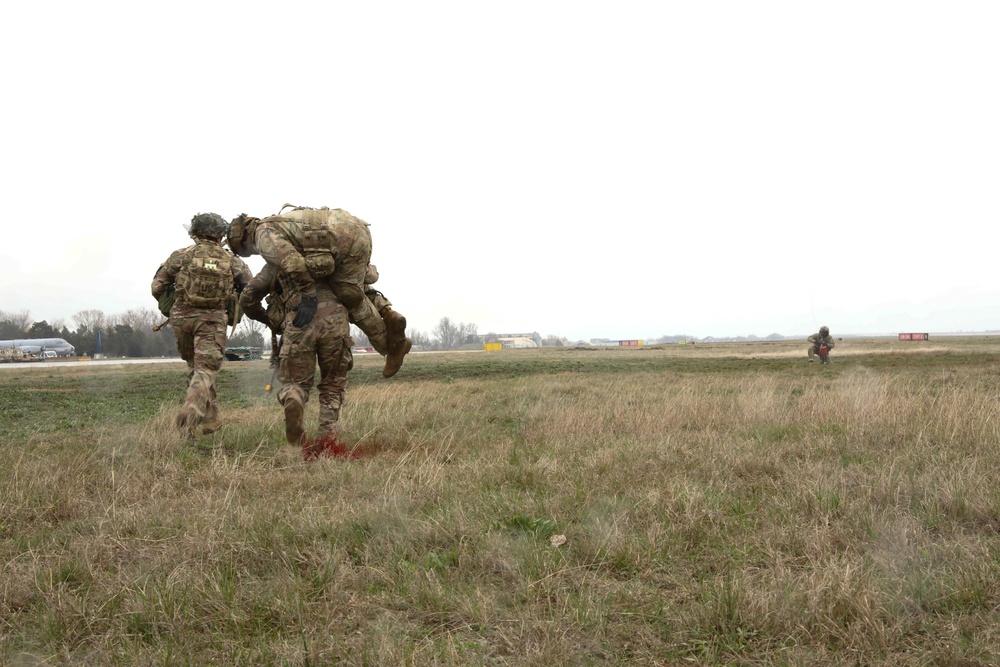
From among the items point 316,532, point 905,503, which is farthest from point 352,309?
point 905,503

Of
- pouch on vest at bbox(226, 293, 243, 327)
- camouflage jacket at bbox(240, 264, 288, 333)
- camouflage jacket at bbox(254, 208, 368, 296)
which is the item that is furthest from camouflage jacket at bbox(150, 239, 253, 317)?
camouflage jacket at bbox(254, 208, 368, 296)

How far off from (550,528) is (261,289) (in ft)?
12.4

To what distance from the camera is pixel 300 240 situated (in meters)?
5.61

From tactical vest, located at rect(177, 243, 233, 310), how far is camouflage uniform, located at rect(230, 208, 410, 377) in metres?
0.69

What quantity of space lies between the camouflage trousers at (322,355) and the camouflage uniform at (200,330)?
1223 mm

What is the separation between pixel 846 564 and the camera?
267 centimetres

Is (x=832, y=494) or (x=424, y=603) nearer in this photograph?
(x=424, y=603)

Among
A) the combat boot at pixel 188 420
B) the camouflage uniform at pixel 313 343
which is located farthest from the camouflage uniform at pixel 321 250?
the combat boot at pixel 188 420

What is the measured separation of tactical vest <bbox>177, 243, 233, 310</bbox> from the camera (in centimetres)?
672

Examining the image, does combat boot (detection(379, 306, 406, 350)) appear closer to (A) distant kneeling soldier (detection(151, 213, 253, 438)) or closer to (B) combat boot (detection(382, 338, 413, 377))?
(B) combat boot (detection(382, 338, 413, 377))

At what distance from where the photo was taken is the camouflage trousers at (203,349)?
21.5 ft

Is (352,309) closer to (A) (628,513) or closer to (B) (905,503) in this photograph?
(A) (628,513)

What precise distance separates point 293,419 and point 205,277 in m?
2.17

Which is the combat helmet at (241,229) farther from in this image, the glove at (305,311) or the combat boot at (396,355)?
the combat boot at (396,355)
